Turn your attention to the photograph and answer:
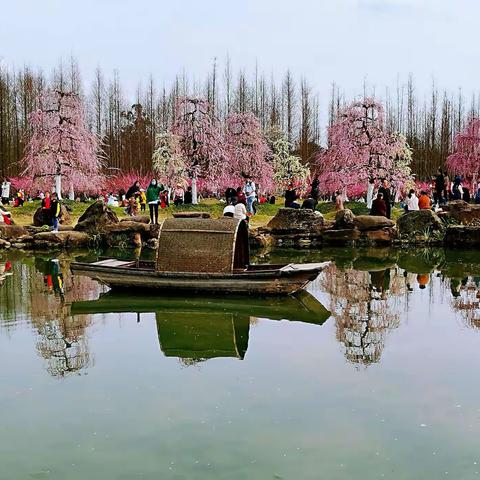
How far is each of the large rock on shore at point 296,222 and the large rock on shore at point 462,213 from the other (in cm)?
484

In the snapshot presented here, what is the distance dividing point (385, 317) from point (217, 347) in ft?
10.7

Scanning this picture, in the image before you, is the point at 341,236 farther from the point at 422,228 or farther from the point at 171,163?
the point at 171,163

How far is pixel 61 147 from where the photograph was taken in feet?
102

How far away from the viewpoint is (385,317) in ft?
36.0

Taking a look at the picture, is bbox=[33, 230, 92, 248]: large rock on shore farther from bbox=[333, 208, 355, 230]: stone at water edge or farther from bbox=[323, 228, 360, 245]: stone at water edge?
bbox=[333, 208, 355, 230]: stone at water edge

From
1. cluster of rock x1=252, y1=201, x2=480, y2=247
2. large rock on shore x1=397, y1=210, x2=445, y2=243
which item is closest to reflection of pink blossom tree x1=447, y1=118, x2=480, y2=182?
cluster of rock x1=252, y1=201, x2=480, y2=247

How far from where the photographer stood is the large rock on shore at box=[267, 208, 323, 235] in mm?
23250

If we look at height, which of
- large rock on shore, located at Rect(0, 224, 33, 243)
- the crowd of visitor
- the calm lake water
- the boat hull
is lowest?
the calm lake water

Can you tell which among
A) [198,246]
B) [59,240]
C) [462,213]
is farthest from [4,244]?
[462,213]

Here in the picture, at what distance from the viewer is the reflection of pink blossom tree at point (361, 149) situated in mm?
30505

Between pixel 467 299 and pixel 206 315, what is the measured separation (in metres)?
5.17

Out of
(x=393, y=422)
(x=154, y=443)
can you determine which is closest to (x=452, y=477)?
(x=393, y=422)

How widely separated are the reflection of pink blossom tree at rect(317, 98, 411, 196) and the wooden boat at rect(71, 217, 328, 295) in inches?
740

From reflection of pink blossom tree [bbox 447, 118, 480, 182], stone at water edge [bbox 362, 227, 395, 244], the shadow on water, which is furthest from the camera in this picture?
reflection of pink blossom tree [bbox 447, 118, 480, 182]
